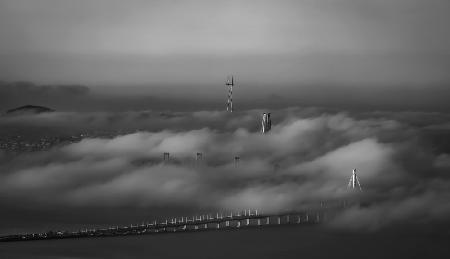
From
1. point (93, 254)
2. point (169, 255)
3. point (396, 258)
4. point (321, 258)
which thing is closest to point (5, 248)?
point (93, 254)

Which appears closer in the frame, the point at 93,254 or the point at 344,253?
the point at 93,254

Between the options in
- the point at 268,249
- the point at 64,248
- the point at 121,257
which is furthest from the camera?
the point at 268,249

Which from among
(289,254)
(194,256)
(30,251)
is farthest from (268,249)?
(30,251)

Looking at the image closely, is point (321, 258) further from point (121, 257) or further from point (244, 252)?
point (121, 257)

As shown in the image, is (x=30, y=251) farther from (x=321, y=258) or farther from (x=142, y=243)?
(x=321, y=258)

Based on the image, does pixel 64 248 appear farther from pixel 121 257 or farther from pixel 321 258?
pixel 321 258

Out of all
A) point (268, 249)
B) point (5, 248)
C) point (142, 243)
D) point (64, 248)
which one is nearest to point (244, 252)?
point (268, 249)

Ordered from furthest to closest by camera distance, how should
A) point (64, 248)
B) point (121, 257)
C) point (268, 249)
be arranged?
point (268, 249)
point (64, 248)
point (121, 257)

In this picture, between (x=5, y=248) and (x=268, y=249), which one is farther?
(x=268, y=249)
